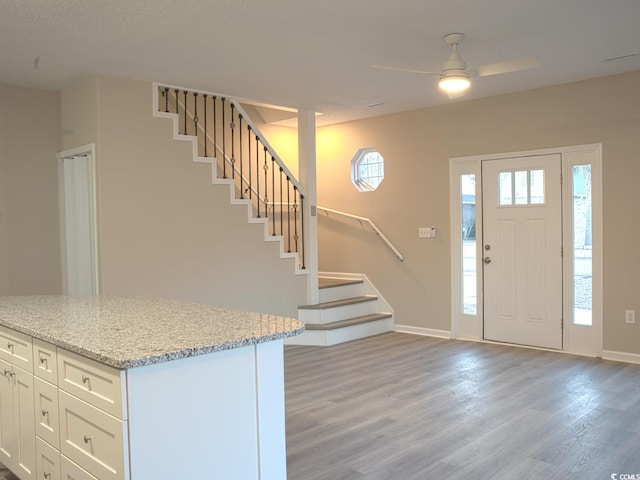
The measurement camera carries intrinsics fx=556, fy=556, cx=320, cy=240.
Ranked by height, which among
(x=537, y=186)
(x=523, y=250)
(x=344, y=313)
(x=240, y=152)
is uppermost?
(x=240, y=152)

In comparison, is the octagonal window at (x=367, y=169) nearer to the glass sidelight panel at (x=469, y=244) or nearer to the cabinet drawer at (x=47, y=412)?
the glass sidelight panel at (x=469, y=244)

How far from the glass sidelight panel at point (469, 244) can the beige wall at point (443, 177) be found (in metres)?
0.20

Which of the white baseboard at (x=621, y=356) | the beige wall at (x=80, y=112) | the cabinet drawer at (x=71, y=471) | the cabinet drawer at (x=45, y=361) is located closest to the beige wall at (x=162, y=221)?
the beige wall at (x=80, y=112)

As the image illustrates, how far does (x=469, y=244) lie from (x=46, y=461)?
5030 millimetres

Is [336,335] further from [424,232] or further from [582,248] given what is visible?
[582,248]

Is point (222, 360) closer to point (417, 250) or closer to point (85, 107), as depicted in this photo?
point (85, 107)

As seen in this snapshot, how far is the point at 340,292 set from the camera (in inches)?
280

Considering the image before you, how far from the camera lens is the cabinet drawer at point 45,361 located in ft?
7.92

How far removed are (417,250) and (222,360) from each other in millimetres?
4980

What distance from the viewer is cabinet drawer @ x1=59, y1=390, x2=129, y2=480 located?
6.44 ft

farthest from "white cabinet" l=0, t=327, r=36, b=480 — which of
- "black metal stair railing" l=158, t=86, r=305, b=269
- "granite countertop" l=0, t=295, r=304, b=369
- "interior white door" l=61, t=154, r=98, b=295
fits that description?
"black metal stair railing" l=158, t=86, r=305, b=269

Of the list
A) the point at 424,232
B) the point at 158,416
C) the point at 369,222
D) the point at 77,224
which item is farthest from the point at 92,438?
the point at 369,222

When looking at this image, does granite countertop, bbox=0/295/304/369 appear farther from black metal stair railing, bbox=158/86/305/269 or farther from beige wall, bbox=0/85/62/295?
black metal stair railing, bbox=158/86/305/269

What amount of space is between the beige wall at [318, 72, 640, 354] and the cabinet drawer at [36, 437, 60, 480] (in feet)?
16.1
